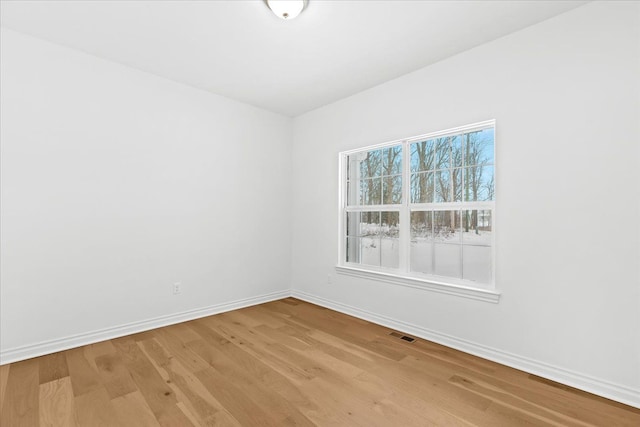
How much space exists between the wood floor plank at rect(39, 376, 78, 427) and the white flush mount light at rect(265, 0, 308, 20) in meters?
2.98

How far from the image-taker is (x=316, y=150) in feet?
14.3

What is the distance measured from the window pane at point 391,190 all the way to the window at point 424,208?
1 centimetres

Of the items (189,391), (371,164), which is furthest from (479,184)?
(189,391)

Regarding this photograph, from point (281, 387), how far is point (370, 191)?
2.44 meters

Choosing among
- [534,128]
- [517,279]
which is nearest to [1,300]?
[517,279]

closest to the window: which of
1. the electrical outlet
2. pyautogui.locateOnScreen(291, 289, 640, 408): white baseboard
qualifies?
pyautogui.locateOnScreen(291, 289, 640, 408): white baseboard

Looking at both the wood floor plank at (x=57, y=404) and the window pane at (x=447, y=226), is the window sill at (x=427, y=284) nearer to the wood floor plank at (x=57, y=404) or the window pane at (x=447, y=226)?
the window pane at (x=447, y=226)

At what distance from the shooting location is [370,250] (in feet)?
12.6

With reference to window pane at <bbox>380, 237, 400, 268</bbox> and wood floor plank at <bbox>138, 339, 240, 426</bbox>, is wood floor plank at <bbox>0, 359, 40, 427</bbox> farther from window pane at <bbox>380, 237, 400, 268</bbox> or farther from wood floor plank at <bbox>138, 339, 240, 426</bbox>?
window pane at <bbox>380, 237, 400, 268</bbox>

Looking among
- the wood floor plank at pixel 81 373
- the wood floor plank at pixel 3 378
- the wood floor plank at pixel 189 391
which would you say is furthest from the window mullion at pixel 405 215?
the wood floor plank at pixel 3 378

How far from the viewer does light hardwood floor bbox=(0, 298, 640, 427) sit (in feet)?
6.10

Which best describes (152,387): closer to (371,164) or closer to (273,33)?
(273,33)

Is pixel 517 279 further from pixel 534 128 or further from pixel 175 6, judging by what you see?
pixel 175 6

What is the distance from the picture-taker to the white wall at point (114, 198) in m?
2.62
